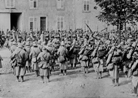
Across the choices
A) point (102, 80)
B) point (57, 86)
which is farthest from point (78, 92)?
point (102, 80)

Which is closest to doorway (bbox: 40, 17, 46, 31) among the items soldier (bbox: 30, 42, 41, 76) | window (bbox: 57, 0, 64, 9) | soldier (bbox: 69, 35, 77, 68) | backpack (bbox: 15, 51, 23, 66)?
window (bbox: 57, 0, 64, 9)

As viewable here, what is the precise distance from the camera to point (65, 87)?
13.0 metres

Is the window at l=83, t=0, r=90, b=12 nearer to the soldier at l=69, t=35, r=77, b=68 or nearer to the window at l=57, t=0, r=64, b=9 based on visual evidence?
the window at l=57, t=0, r=64, b=9

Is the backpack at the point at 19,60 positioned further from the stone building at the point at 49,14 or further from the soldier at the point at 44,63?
the stone building at the point at 49,14

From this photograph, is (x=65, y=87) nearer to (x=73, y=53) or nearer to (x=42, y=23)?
(x=73, y=53)

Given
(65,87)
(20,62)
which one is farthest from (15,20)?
(65,87)

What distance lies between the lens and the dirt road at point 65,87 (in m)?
11.8

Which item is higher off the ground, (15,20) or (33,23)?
(15,20)

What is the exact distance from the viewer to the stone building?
1281 inches

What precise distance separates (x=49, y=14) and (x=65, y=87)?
21.4 m

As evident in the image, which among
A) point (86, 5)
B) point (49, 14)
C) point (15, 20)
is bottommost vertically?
point (15, 20)

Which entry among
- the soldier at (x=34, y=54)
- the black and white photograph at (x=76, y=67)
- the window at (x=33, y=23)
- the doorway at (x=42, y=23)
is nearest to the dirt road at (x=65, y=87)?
the black and white photograph at (x=76, y=67)

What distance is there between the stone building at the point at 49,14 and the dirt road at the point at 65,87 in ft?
58.1

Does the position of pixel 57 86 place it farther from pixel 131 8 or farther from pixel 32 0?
pixel 32 0
